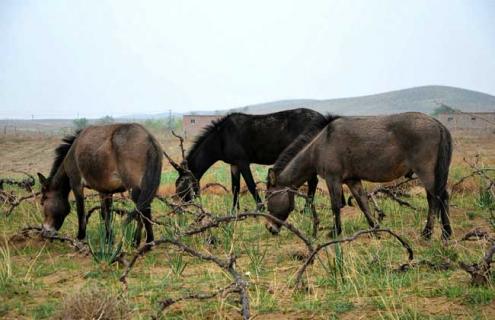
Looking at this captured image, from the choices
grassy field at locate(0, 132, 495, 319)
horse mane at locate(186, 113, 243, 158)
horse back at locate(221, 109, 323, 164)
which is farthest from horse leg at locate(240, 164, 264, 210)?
grassy field at locate(0, 132, 495, 319)

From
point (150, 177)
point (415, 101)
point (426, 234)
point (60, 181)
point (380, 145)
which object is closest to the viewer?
point (150, 177)

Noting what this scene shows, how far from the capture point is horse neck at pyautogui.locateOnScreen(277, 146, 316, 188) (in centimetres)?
832

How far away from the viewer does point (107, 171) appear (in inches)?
281

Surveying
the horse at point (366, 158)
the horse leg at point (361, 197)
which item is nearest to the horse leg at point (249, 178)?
the horse at point (366, 158)

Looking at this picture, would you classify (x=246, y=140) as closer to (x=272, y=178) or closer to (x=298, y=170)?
(x=272, y=178)

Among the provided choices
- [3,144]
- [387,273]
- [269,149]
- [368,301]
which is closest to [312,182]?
[269,149]

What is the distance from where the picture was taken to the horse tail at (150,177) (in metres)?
6.66

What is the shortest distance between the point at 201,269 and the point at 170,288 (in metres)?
0.84

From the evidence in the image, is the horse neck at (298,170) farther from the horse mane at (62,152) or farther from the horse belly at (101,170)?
the horse mane at (62,152)

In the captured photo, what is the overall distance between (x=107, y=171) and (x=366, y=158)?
147 inches

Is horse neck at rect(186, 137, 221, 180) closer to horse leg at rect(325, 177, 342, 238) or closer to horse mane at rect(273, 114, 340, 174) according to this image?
horse mane at rect(273, 114, 340, 174)

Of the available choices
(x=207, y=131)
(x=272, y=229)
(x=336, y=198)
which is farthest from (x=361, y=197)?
(x=207, y=131)

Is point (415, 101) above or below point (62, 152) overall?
above

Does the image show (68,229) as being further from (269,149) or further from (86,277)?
(269,149)
